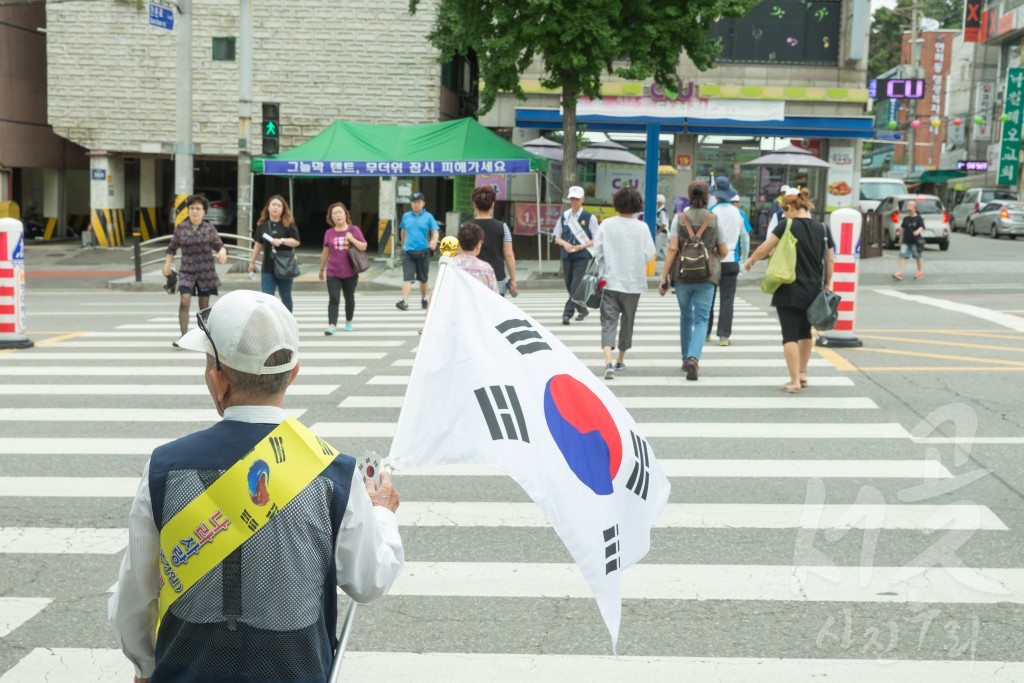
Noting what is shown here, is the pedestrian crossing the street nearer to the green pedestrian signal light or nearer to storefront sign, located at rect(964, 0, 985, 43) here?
the green pedestrian signal light

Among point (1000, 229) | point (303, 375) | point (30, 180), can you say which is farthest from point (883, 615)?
point (1000, 229)

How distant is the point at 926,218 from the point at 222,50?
848 inches

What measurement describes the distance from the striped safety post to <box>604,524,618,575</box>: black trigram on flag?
11.2 m

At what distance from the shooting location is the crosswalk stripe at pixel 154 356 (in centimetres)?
1313

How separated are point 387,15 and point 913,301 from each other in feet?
58.6

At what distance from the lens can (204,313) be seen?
107 inches

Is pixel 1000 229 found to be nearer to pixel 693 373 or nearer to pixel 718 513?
pixel 693 373

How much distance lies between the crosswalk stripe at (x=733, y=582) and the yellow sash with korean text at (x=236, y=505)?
10.1ft

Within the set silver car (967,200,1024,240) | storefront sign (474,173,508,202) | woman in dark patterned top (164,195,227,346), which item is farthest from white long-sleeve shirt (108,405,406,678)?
silver car (967,200,1024,240)

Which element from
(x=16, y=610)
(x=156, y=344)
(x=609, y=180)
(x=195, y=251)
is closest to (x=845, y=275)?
(x=195, y=251)

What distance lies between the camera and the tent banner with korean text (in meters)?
59.4

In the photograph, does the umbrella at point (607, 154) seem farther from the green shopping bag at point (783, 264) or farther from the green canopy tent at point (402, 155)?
the green shopping bag at point (783, 264)

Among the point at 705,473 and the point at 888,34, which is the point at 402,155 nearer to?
the point at 705,473

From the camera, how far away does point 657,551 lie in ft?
20.3
